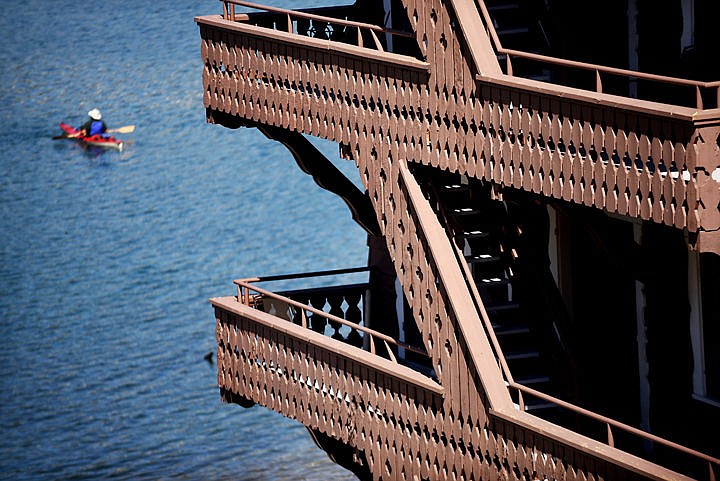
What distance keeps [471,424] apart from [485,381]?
0.68 meters

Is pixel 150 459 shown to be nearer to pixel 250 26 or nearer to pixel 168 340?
pixel 168 340

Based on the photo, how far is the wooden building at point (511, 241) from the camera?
20.5 meters

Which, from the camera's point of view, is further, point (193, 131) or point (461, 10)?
point (193, 131)

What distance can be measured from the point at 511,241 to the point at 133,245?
3145 cm

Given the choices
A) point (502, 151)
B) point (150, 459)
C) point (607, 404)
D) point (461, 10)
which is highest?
point (461, 10)

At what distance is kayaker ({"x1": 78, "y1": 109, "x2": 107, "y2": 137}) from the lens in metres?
59.7

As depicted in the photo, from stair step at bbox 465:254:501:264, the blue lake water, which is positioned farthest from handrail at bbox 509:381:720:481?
the blue lake water

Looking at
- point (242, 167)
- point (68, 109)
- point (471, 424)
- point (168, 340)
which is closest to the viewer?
point (471, 424)

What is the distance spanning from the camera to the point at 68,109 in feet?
212

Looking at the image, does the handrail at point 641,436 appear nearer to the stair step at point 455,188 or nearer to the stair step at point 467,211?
the stair step at point 467,211

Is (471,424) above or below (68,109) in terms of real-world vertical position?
below

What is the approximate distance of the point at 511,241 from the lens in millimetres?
22984

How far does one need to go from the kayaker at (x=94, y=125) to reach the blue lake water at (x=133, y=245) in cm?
77

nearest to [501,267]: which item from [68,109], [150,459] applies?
[150,459]
